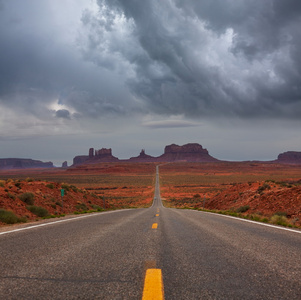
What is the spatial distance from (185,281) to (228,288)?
1.85 feet

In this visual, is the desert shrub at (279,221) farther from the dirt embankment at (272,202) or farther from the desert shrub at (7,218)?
the desert shrub at (7,218)

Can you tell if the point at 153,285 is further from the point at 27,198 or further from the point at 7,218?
the point at 27,198

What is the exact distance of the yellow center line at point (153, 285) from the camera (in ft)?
10.2

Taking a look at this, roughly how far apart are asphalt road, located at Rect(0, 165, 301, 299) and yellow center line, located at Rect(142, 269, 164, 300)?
76 millimetres

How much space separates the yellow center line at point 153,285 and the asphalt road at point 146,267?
76 millimetres

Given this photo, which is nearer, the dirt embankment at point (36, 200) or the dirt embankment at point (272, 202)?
the dirt embankment at point (272, 202)

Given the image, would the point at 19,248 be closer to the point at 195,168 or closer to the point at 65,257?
the point at 65,257

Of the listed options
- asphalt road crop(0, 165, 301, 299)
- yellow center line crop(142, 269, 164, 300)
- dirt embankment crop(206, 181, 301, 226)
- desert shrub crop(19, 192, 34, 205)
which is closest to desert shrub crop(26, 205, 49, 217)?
desert shrub crop(19, 192, 34, 205)

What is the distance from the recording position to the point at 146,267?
169 inches

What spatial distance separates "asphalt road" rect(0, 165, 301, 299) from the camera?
329cm

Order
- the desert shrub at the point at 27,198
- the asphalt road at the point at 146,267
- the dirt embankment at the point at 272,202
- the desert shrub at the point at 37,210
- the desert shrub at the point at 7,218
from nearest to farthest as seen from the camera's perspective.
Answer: the asphalt road at the point at 146,267
the desert shrub at the point at 7,218
the dirt embankment at the point at 272,202
the desert shrub at the point at 37,210
the desert shrub at the point at 27,198

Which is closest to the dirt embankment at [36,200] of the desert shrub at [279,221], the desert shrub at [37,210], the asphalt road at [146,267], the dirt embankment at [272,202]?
the desert shrub at [37,210]

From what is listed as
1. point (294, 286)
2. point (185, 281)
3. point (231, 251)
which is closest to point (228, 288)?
point (185, 281)

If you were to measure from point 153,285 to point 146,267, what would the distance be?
2.85ft
